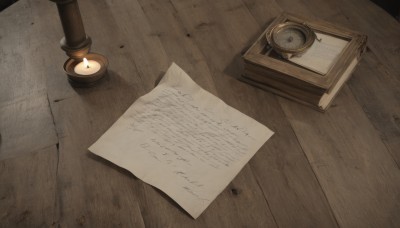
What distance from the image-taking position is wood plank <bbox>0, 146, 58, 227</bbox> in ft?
2.43

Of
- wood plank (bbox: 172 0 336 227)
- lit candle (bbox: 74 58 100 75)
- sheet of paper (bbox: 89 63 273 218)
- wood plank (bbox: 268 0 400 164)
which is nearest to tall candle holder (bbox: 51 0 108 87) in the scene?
lit candle (bbox: 74 58 100 75)

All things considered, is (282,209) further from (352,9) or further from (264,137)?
(352,9)

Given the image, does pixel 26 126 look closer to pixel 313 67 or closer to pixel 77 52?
pixel 77 52

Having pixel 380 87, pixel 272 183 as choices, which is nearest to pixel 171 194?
pixel 272 183

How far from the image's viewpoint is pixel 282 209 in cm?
75

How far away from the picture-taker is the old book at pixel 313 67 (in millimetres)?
867

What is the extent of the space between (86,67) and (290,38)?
1.55 ft

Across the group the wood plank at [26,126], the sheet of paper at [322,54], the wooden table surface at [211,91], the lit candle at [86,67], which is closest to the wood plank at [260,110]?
the wooden table surface at [211,91]

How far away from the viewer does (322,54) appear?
0.91 m

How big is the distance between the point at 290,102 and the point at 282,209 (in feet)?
0.87

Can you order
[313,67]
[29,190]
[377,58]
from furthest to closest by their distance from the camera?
1. [377,58]
2. [313,67]
3. [29,190]

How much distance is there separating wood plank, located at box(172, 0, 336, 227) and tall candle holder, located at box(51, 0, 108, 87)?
262 millimetres

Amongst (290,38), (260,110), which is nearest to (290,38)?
(290,38)

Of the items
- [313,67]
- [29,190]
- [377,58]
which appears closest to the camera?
[29,190]
